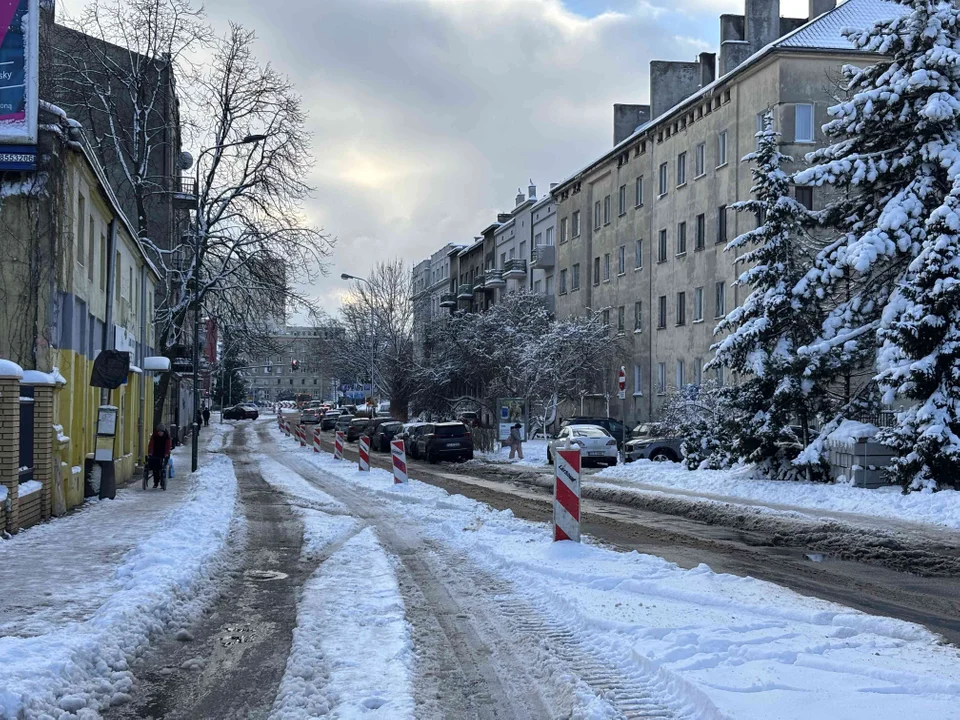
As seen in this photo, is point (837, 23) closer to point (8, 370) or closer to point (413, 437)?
point (413, 437)

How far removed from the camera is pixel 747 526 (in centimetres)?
1496

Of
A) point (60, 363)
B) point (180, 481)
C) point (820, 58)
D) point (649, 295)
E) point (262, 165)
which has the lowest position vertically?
point (180, 481)

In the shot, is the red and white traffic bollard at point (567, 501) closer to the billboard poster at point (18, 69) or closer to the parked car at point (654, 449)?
the billboard poster at point (18, 69)

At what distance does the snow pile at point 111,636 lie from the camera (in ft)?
17.7

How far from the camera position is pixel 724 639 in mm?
6680

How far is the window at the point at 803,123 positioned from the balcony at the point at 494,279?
108 ft

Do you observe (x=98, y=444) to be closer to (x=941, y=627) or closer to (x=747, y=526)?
(x=747, y=526)

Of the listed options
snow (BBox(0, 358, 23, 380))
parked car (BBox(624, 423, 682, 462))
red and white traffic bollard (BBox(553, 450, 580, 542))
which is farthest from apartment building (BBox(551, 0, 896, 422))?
snow (BBox(0, 358, 23, 380))

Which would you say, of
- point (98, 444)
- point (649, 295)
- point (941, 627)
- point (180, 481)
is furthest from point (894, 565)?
point (649, 295)

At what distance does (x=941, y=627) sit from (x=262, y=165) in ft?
100

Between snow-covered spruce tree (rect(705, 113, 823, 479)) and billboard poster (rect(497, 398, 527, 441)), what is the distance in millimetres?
21770

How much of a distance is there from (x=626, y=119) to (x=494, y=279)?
60.6 ft

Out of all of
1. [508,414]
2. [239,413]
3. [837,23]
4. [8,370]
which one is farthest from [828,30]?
[239,413]

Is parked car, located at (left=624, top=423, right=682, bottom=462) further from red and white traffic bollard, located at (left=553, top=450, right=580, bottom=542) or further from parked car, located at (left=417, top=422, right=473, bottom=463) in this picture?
red and white traffic bollard, located at (left=553, top=450, right=580, bottom=542)
